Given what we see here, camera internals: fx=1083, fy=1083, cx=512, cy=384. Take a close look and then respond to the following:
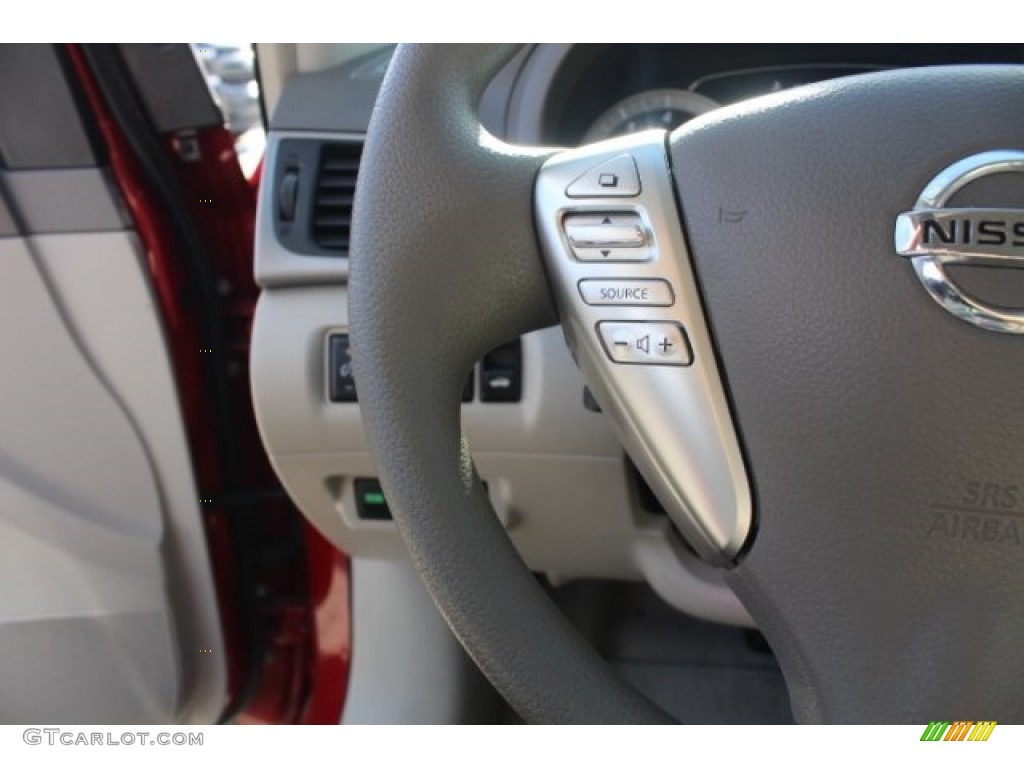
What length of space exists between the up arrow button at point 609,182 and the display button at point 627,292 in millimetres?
53

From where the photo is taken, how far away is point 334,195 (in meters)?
0.97

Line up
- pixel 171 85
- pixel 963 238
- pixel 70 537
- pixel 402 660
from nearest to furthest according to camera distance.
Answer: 1. pixel 963 238
2. pixel 171 85
3. pixel 70 537
4. pixel 402 660

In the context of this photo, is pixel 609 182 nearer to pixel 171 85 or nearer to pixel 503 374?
pixel 503 374

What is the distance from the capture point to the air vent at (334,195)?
962 mm

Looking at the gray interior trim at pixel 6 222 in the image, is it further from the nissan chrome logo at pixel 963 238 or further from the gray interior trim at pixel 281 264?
the nissan chrome logo at pixel 963 238

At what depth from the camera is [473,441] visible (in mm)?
984

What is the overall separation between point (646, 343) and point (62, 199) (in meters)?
0.66

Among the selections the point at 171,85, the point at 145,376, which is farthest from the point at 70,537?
the point at 171,85

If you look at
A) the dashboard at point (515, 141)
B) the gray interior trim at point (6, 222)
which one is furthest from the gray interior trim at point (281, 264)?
the gray interior trim at point (6, 222)

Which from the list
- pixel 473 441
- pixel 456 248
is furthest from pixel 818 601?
pixel 473 441

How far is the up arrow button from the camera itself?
647 mm
